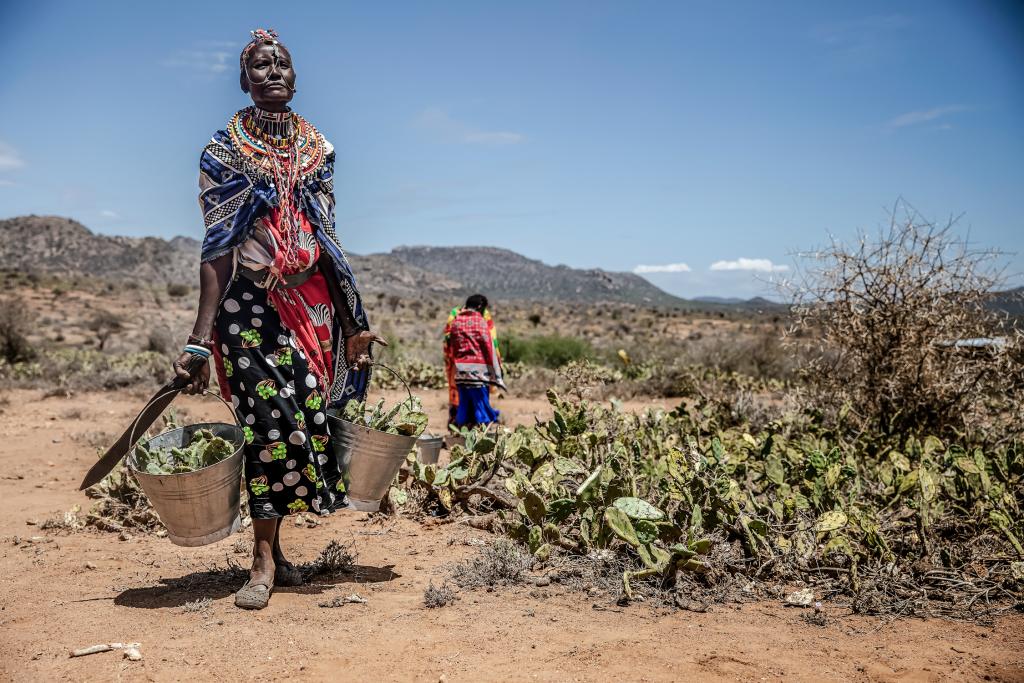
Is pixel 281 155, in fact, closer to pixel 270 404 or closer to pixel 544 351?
pixel 270 404

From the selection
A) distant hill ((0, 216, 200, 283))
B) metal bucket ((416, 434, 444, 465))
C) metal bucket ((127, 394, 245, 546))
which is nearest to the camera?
metal bucket ((127, 394, 245, 546))

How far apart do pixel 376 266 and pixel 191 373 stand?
90.0 m

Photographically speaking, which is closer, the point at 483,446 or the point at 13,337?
the point at 483,446

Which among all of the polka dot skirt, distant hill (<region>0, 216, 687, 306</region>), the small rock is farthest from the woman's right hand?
distant hill (<region>0, 216, 687, 306</region>)

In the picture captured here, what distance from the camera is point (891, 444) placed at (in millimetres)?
5676

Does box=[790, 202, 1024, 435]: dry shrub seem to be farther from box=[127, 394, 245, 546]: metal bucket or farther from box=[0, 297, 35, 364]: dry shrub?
box=[0, 297, 35, 364]: dry shrub

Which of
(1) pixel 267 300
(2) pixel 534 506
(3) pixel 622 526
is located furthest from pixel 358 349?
(3) pixel 622 526

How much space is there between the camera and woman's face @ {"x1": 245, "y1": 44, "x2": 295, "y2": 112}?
348 cm

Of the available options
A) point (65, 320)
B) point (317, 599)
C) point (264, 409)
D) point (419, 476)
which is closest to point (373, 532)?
point (419, 476)

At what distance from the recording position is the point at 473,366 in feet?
24.9

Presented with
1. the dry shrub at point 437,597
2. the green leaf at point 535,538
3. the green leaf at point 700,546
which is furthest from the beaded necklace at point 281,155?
the green leaf at point 700,546

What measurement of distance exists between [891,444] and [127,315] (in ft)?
94.0

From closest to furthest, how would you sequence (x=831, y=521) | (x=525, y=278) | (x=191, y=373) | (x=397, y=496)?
(x=191, y=373)
(x=831, y=521)
(x=397, y=496)
(x=525, y=278)

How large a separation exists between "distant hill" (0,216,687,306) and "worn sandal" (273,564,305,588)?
598 cm
